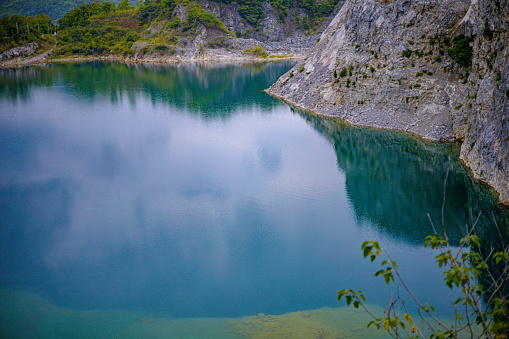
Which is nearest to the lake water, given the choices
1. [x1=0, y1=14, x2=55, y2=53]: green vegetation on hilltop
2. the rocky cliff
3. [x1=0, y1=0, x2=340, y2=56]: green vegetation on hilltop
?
the rocky cliff

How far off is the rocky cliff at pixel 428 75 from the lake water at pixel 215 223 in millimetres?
2184

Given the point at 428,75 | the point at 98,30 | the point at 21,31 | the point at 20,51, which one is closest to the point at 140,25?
the point at 98,30

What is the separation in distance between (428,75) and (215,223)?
26.3 m

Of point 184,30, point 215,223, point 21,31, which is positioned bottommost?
point 215,223

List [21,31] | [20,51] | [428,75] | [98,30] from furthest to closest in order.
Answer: [98,30], [21,31], [20,51], [428,75]

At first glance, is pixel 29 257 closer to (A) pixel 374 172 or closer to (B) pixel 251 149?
(B) pixel 251 149

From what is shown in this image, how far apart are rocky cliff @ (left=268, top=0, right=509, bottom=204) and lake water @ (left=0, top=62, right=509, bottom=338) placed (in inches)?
86.0

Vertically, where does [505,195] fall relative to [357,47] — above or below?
below

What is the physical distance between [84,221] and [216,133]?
20749mm

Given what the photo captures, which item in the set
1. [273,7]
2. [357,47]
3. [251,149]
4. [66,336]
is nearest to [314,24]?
[273,7]

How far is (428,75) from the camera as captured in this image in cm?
3634

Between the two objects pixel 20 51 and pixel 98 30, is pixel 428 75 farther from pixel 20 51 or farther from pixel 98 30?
pixel 98 30

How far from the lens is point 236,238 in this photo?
66.4ft

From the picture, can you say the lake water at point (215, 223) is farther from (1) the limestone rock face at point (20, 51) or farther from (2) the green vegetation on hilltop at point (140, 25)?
(1) the limestone rock face at point (20, 51)
